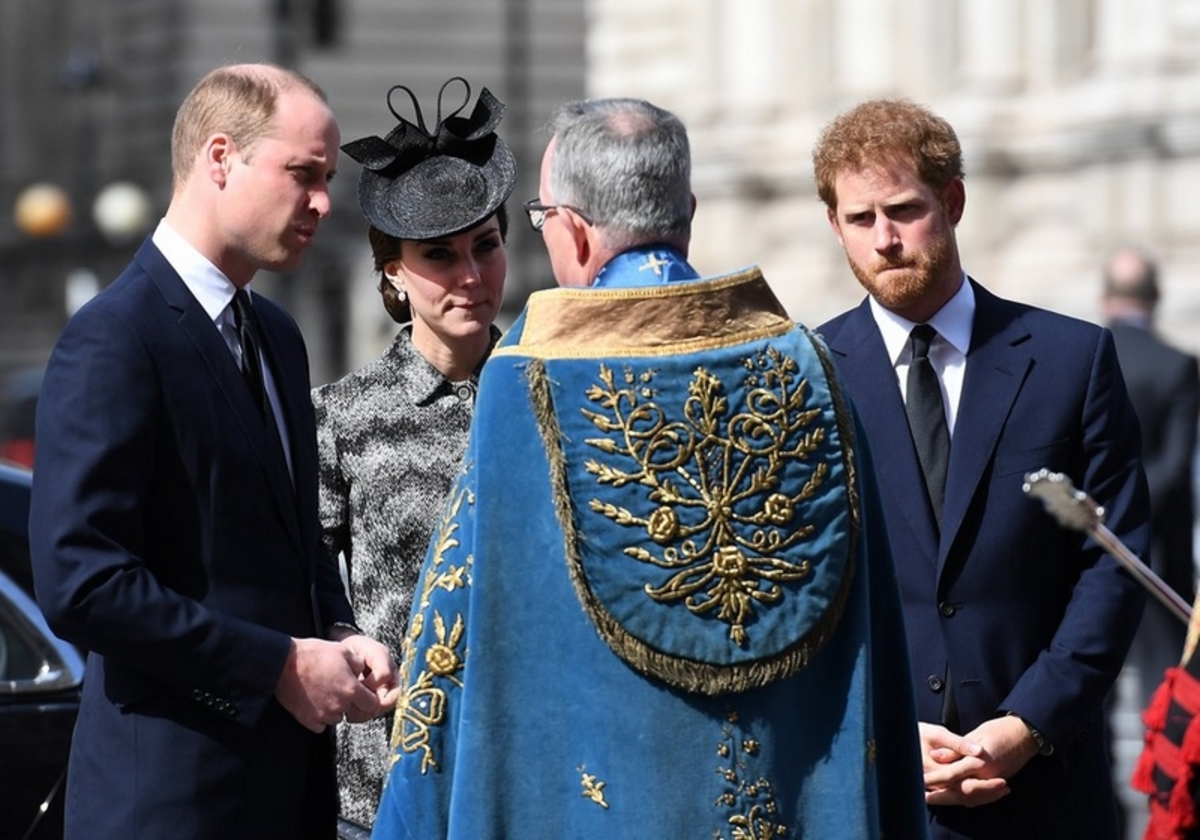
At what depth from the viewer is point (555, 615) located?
4.02 meters

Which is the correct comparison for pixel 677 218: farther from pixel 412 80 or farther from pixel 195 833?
pixel 412 80

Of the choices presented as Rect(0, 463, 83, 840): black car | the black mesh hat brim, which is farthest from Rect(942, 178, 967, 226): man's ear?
Rect(0, 463, 83, 840): black car

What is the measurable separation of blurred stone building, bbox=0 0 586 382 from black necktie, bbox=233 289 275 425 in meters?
27.9

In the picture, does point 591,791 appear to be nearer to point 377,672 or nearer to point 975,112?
point 377,672

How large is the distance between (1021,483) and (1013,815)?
23.8 inches

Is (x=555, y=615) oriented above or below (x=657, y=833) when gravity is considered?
above

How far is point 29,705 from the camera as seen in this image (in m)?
5.74

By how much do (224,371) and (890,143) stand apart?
1351mm

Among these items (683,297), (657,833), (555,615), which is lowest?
(657,833)

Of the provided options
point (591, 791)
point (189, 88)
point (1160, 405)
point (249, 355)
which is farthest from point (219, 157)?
point (189, 88)

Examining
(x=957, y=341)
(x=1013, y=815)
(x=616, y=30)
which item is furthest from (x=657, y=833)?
(x=616, y=30)

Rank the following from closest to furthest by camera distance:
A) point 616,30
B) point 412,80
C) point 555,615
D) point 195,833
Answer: point 555,615 < point 195,833 < point 616,30 < point 412,80

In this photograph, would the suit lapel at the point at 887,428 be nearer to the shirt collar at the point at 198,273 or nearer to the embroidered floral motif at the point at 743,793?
the embroidered floral motif at the point at 743,793

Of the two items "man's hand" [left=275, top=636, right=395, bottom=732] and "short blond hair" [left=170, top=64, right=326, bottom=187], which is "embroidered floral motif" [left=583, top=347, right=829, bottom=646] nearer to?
"man's hand" [left=275, top=636, right=395, bottom=732]
